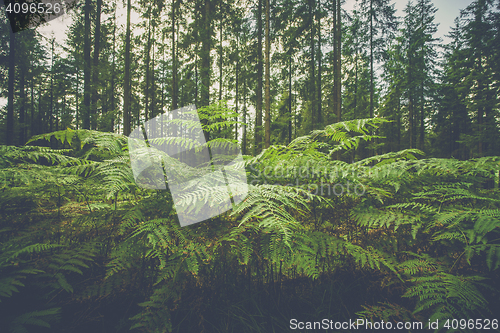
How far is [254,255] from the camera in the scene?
4.81 ft

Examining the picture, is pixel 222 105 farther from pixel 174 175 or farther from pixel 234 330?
pixel 234 330

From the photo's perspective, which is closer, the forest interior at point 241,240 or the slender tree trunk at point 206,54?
the forest interior at point 241,240

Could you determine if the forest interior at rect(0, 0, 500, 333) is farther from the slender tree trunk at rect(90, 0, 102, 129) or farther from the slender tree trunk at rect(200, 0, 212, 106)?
the slender tree trunk at rect(90, 0, 102, 129)

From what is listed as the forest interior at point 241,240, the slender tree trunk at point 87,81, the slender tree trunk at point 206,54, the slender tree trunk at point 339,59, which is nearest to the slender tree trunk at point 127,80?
the slender tree trunk at point 87,81

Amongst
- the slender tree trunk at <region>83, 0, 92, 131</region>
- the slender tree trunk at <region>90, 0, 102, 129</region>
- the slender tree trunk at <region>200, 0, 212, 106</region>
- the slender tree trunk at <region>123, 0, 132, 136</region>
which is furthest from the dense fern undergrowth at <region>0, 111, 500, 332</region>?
the slender tree trunk at <region>123, 0, 132, 136</region>

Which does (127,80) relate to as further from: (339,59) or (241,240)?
(241,240)

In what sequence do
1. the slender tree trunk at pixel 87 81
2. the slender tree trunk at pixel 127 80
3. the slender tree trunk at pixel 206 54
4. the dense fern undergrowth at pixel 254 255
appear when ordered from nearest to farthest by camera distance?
the dense fern undergrowth at pixel 254 255
the slender tree trunk at pixel 87 81
the slender tree trunk at pixel 206 54
the slender tree trunk at pixel 127 80

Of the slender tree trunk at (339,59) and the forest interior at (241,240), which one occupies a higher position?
the slender tree trunk at (339,59)

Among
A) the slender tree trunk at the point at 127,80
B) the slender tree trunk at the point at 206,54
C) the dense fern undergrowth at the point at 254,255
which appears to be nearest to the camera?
the dense fern undergrowth at the point at 254,255

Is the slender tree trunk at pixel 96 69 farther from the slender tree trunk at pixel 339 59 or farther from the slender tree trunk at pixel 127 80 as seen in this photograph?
the slender tree trunk at pixel 339 59

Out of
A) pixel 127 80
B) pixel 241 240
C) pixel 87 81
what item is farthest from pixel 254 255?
pixel 127 80

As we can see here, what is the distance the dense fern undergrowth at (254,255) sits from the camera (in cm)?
121

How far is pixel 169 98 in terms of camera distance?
2252cm

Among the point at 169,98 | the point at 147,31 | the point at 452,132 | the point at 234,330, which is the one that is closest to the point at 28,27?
the point at 147,31
